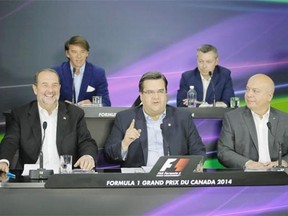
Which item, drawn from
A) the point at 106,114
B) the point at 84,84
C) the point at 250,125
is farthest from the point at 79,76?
the point at 250,125

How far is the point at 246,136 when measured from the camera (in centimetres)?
396

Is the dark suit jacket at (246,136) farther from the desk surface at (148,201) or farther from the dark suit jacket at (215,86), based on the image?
the dark suit jacket at (215,86)

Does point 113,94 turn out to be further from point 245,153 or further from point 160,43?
point 245,153

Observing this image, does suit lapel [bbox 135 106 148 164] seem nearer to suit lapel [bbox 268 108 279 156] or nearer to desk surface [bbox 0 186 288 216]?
suit lapel [bbox 268 108 279 156]

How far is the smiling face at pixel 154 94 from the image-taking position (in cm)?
374

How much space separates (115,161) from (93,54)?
2.84 metres

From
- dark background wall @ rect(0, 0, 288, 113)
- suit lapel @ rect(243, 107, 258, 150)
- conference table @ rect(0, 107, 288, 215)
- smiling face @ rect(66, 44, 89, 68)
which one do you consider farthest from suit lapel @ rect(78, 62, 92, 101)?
conference table @ rect(0, 107, 288, 215)

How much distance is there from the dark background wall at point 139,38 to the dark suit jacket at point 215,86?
1056 millimetres

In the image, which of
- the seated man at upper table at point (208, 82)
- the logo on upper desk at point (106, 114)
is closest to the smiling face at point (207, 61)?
the seated man at upper table at point (208, 82)

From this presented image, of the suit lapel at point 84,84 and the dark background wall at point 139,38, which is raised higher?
the dark background wall at point 139,38

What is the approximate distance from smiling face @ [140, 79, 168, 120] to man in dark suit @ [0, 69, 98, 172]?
0.48m

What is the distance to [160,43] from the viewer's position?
264 inches

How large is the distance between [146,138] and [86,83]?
1.93 meters

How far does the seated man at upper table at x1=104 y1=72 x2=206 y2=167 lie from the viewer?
375 centimetres
